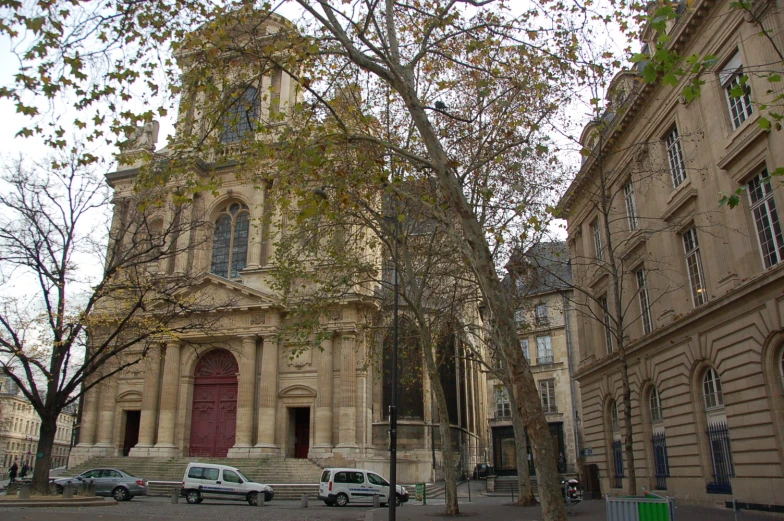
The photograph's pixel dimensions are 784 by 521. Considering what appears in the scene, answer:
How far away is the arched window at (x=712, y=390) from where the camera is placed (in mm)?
15680

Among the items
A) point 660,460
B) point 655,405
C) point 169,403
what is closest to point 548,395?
point 655,405

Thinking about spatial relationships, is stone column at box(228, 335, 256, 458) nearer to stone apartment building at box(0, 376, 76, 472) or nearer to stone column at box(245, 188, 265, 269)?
stone column at box(245, 188, 265, 269)

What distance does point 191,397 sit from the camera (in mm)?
31359

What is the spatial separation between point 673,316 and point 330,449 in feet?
55.1

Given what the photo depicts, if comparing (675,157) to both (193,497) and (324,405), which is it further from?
(193,497)

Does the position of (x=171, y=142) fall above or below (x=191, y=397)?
above

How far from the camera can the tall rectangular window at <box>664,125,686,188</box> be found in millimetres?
17641

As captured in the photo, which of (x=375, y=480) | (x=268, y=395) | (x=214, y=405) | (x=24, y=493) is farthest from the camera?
(x=214, y=405)

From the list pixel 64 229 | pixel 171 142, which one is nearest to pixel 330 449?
→ pixel 64 229

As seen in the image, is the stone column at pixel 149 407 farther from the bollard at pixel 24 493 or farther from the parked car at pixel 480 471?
the parked car at pixel 480 471

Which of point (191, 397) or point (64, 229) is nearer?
point (64, 229)

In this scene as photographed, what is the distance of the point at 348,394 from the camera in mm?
28844

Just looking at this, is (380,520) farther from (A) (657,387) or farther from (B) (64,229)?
(B) (64,229)

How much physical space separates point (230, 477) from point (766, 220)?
63.8 ft
